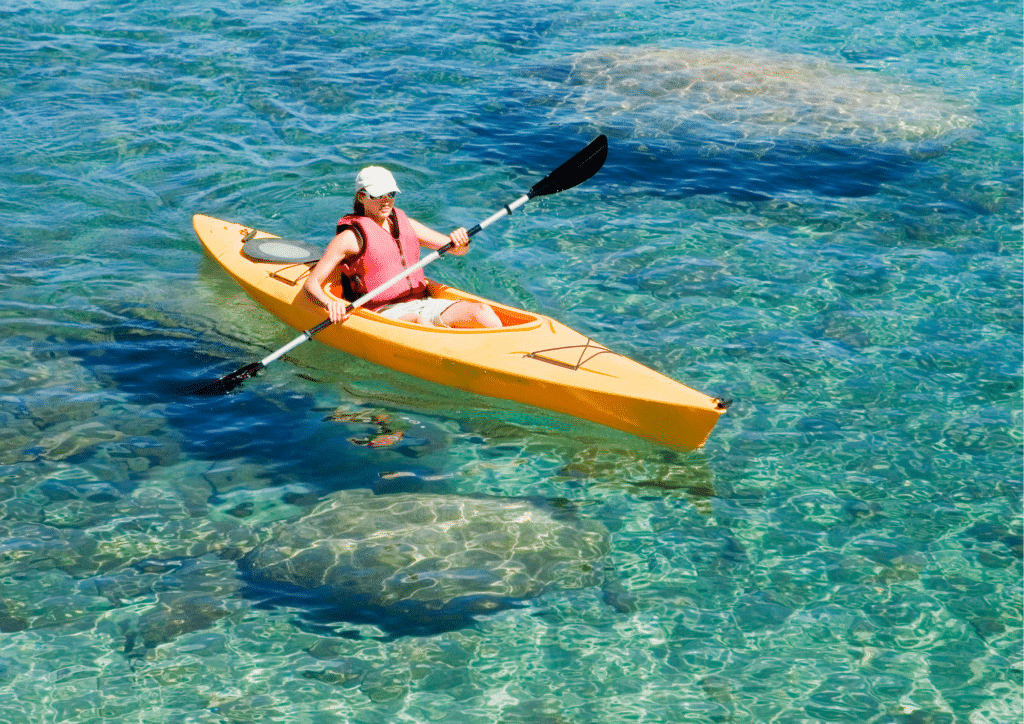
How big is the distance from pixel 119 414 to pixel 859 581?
406 cm

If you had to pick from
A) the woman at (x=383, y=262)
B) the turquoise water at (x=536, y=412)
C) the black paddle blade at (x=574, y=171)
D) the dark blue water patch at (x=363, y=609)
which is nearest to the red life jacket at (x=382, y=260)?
the woman at (x=383, y=262)

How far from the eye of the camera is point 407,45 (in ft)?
40.5

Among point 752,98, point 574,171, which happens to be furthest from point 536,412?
point 752,98

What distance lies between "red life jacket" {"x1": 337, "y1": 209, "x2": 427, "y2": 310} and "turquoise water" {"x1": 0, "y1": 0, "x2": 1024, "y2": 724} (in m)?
0.51

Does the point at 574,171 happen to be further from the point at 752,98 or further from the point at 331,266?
the point at 752,98

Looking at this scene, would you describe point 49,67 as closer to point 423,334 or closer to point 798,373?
point 423,334

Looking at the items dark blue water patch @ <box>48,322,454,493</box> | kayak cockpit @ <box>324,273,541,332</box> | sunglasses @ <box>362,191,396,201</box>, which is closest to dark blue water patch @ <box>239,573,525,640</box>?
dark blue water patch @ <box>48,322,454,493</box>

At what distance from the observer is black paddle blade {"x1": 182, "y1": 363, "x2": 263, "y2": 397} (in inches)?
239

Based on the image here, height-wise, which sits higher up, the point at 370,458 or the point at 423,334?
the point at 423,334

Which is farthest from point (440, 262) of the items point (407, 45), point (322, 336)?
point (407, 45)

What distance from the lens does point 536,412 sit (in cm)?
599

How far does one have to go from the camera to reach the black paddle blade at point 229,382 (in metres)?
6.08

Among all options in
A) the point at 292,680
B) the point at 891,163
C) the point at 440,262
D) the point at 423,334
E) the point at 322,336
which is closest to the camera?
the point at 292,680

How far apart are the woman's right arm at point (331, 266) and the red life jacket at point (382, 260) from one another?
5 centimetres
